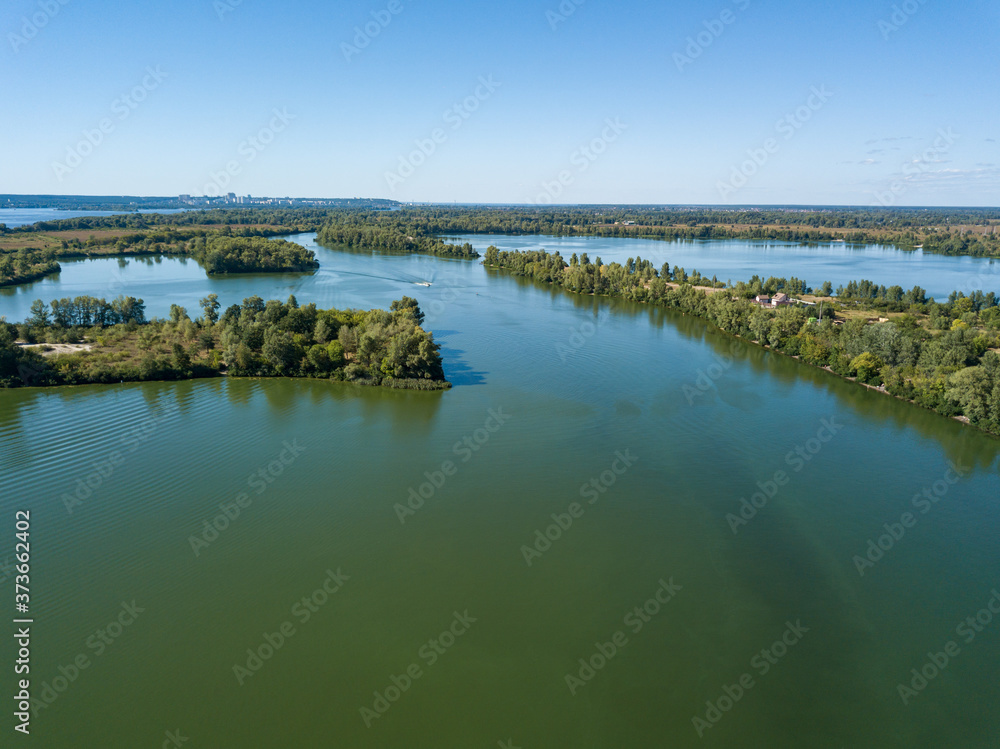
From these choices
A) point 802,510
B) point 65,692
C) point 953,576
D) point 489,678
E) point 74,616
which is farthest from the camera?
point 802,510

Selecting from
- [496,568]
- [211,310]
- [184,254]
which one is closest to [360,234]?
[184,254]

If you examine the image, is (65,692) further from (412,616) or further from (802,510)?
(802,510)

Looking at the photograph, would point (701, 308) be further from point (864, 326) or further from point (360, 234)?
point (360, 234)

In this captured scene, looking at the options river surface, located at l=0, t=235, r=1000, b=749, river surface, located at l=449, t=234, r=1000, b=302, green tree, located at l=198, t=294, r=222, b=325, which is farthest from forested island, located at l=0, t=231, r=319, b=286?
river surface, located at l=0, t=235, r=1000, b=749

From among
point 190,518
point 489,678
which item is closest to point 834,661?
point 489,678

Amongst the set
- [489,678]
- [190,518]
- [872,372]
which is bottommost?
[489,678]

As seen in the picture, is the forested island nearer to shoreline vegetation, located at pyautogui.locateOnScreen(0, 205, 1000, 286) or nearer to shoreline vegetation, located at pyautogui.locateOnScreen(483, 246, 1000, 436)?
shoreline vegetation, located at pyautogui.locateOnScreen(0, 205, 1000, 286)
